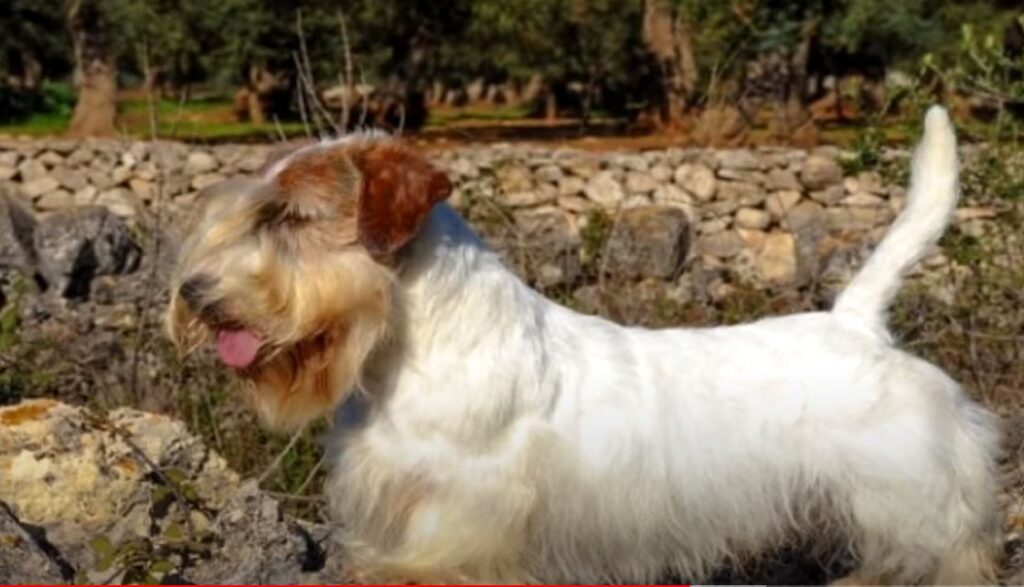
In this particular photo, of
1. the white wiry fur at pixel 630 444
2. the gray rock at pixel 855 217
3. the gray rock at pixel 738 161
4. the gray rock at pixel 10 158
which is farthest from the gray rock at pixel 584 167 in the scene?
the white wiry fur at pixel 630 444

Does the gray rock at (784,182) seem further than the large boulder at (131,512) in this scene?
Yes

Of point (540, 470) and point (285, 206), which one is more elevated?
point (285, 206)

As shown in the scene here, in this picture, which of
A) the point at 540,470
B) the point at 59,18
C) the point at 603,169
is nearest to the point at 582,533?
the point at 540,470

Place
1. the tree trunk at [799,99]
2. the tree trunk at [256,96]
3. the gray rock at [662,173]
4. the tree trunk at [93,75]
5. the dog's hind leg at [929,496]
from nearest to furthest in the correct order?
the dog's hind leg at [929,496] < the gray rock at [662,173] < the tree trunk at [799,99] < the tree trunk at [93,75] < the tree trunk at [256,96]

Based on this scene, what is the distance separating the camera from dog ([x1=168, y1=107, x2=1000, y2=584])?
4.75m

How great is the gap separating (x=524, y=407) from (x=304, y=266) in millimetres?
693

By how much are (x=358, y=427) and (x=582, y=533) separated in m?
0.67

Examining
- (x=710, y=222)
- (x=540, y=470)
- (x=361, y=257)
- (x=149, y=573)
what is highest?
(x=361, y=257)

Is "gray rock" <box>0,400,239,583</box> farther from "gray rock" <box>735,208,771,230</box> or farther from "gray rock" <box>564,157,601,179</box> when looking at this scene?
"gray rock" <box>564,157,601,179</box>

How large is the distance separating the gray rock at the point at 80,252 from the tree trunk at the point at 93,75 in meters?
16.7

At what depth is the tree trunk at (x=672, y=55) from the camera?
35.7 m

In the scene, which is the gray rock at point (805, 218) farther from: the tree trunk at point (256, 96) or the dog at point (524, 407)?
the tree trunk at point (256, 96)

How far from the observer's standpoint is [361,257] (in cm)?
477

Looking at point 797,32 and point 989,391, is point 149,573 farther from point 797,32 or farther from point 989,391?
point 797,32
